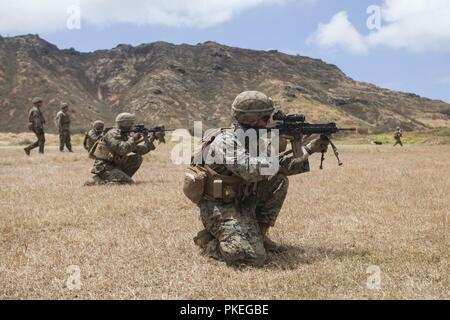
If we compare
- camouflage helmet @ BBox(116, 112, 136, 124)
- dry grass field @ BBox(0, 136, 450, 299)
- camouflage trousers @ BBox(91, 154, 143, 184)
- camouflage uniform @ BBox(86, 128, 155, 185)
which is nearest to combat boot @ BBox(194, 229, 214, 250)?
dry grass field @ BBox(0, 136, 450, 299)

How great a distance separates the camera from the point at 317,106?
282 feet

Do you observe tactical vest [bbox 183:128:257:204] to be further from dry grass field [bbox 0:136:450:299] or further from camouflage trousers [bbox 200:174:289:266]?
dry grass field [bbox 0:136:450:299]

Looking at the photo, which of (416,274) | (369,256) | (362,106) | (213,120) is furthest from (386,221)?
(362,106)

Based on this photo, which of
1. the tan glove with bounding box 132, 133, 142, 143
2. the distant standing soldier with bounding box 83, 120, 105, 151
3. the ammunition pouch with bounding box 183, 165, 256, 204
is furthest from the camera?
the distant standing soldier with bounding box 83, 120, 105, 151

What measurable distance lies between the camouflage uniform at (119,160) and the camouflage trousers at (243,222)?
6.34 m

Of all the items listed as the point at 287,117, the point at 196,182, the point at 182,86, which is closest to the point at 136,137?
the point at 196,182

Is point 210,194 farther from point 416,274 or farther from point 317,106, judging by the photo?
point 317,106

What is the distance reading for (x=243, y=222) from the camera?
6297mm

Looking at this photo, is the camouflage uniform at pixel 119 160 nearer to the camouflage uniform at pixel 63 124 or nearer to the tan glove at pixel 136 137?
the tan glove at pixel 136 137

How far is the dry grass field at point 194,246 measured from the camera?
210 inches

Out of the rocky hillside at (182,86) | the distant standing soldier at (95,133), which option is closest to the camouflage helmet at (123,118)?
the distant standing soldier at (95,133)

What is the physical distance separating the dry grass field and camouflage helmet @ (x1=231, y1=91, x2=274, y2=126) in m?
1.64

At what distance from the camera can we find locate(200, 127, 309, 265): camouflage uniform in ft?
19.7

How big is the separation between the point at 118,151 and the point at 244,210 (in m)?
6.67
